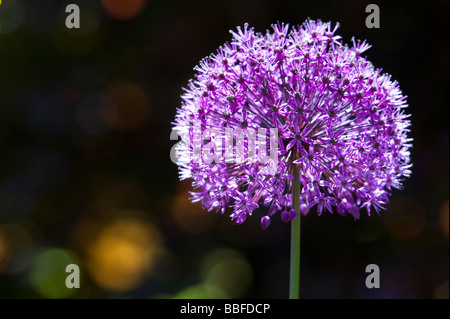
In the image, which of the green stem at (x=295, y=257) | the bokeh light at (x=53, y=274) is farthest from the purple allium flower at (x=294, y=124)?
the bokeh light at (x=53, y=274)

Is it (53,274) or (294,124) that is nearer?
(294,124)

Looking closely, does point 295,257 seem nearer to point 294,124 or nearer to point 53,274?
point 294,124

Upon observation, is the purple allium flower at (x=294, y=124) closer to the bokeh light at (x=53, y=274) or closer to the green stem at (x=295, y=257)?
the green stem at (x=295, y=257)

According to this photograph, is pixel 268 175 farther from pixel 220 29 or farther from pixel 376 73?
pixel 220 29

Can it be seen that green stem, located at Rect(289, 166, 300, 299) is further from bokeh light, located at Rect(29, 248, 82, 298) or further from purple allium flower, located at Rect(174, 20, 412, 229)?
bokeh light, located at Rect(29, 248, 82, 298)

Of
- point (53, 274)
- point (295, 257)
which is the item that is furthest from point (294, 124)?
point (53, 274)

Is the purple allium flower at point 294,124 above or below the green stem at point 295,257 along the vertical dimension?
above

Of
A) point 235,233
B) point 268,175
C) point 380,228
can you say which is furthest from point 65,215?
point 268,175

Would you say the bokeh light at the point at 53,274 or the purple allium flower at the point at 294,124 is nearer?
the purple allium flower at the point at 294,124
